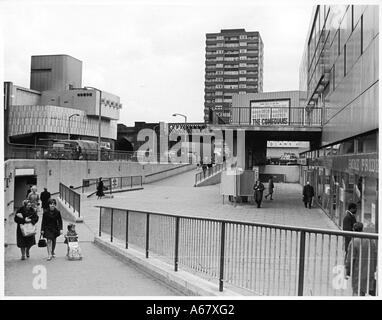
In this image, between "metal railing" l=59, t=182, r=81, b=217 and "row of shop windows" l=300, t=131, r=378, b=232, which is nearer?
"row of shop windows" l=300, t=131, r=378, b=232

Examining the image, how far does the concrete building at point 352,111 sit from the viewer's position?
912 centimetres

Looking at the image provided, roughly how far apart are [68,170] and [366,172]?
21666mm

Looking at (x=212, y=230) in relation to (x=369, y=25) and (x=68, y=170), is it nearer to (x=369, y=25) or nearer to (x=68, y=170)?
(x=369, y=25)

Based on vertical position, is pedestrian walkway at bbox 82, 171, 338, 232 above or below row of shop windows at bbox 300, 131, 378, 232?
below

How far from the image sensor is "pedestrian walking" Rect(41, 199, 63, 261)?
9.86 metres

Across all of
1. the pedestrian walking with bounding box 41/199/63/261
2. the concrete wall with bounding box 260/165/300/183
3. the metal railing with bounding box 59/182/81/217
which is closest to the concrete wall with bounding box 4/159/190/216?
the metal railing with bounding box 59/182/81/217

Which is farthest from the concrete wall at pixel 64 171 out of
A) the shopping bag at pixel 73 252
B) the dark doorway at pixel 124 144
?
the dark doorway at pixel 124 144

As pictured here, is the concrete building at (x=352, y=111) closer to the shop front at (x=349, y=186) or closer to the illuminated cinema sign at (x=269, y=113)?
the shop front at (x=349, y=186)

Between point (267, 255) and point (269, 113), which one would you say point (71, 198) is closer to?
point (269, 113)

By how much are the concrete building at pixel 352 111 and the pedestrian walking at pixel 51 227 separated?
6.30 metres

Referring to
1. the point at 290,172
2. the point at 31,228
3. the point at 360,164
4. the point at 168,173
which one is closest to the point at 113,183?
the point at 168,173

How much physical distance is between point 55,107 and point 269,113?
15.0m

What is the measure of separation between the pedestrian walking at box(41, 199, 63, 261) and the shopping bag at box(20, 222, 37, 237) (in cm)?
23

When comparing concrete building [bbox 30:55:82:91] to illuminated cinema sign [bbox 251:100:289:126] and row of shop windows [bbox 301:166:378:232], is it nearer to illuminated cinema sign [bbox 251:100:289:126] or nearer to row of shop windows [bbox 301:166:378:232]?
row of shop windows [bbox 301:166:378:232]
